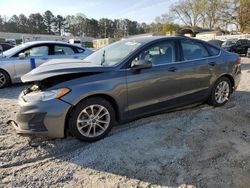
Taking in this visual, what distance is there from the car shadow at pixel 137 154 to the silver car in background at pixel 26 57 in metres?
4.68

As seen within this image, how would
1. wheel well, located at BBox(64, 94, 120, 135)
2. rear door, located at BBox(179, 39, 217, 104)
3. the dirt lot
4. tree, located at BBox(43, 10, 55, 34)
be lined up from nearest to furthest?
the dirt lot
wheel well, located at BBox(64, 94, 120, 135)
rear door, located at BBox(179, 39, 217, 104)
tree, located at BBox(43, 10, 55, 34)

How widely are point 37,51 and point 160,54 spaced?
4971 mm

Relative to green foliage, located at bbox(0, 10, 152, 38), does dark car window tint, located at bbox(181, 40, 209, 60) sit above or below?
below

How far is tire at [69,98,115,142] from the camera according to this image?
12.1ft

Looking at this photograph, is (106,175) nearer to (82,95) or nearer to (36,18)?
(82,95)

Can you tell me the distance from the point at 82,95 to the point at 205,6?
67.7m

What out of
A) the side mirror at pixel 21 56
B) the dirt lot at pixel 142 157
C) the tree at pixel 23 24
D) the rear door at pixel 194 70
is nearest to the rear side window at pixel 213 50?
the rear door at pixel 194 70

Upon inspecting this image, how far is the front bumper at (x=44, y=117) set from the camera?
137 inches

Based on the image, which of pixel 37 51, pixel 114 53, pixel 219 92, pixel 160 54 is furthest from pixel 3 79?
pixel 219 92

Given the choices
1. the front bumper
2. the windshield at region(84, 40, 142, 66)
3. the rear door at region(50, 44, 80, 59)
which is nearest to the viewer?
the front bumper

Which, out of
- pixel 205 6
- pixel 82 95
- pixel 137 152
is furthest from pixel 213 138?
pixel 205 6

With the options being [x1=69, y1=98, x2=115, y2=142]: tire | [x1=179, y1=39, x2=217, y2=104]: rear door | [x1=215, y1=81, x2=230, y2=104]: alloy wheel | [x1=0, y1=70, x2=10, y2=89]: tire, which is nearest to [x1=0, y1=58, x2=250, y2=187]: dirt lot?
[x1=69, y1=98, x2=115, y2=142]: tire

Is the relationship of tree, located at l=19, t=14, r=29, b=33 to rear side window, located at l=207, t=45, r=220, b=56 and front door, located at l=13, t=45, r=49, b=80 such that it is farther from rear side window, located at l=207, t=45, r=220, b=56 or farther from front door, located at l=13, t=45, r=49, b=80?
rear side window, located at l=207, t=45, r=220, b=56

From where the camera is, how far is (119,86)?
3955 millimetres
